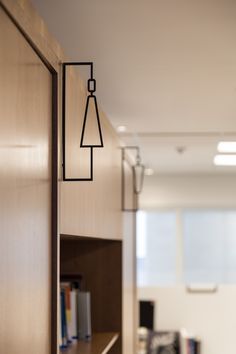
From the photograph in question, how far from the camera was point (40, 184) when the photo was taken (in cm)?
166

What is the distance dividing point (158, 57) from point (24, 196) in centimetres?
209

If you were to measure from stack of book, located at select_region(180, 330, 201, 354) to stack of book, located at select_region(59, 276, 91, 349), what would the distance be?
447cm

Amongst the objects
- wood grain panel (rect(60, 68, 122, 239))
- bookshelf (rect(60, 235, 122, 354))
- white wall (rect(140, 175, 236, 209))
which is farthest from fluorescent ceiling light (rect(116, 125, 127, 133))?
white wall (rect(140, 175, 236, 209))

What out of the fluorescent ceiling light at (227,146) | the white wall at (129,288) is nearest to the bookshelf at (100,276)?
the white wall at (129,288)

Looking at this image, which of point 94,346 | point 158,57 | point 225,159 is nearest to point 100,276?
point 94,346

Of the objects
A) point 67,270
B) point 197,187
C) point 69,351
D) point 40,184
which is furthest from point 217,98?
point 197,187

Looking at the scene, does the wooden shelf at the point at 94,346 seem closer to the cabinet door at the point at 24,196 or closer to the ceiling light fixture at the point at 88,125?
the ceiling light fixture at the point at 88,125

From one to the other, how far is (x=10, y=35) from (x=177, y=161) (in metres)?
5.87

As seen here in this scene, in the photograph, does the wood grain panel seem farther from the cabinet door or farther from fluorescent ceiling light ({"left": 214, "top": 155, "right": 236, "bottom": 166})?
fluorescent ceiling light ({"left": 214, "top": 155, "right": 236, "bottom": 166})

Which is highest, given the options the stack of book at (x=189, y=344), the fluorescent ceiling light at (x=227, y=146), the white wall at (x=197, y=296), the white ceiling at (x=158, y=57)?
the white ceiling at (x=158, y=57)

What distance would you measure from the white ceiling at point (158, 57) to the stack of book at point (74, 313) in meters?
1.14

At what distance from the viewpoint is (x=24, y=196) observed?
4.85 ft

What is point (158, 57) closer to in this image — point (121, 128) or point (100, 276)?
point (100, 276)

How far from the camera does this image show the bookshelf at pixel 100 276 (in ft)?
11.9
